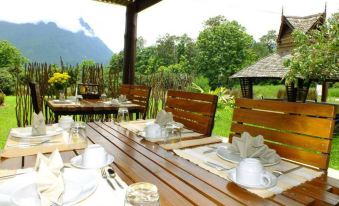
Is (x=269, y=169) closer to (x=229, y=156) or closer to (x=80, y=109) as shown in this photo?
(x=229, y=156)

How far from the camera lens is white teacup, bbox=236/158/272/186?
2.81 ft

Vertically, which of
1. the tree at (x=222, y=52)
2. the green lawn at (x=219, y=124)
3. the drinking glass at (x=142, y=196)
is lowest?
the green lawn at (x=219, y=124)

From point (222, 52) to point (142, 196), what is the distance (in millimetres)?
25673

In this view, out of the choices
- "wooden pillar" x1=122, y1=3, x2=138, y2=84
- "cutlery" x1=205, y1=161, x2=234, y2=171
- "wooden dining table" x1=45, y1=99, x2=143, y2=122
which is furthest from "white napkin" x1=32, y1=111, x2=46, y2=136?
"wooden pillar" x1=122, y1=3, x2=138, y2=84

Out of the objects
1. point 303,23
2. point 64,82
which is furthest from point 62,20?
point 64,82

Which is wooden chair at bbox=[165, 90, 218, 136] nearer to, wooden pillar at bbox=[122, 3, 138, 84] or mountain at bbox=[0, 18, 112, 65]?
wooden pillar at bbox=[122, 3, 138, 84]

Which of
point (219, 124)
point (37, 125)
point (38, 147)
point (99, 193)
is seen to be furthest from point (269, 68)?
point (99, 193)

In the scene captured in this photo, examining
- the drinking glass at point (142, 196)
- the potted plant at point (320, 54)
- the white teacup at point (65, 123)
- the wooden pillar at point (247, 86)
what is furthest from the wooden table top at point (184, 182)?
the wooden pillar at point (247, 86)

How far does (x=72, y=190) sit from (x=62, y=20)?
44.9 meters

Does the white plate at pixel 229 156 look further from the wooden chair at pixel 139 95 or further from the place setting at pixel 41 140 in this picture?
the wooden chair at pixel 139 95

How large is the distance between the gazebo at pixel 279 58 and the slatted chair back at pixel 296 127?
30.3 ft

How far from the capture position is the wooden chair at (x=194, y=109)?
1.80 meters

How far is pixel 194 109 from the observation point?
196cm

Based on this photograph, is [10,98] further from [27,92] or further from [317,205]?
[317,205]
